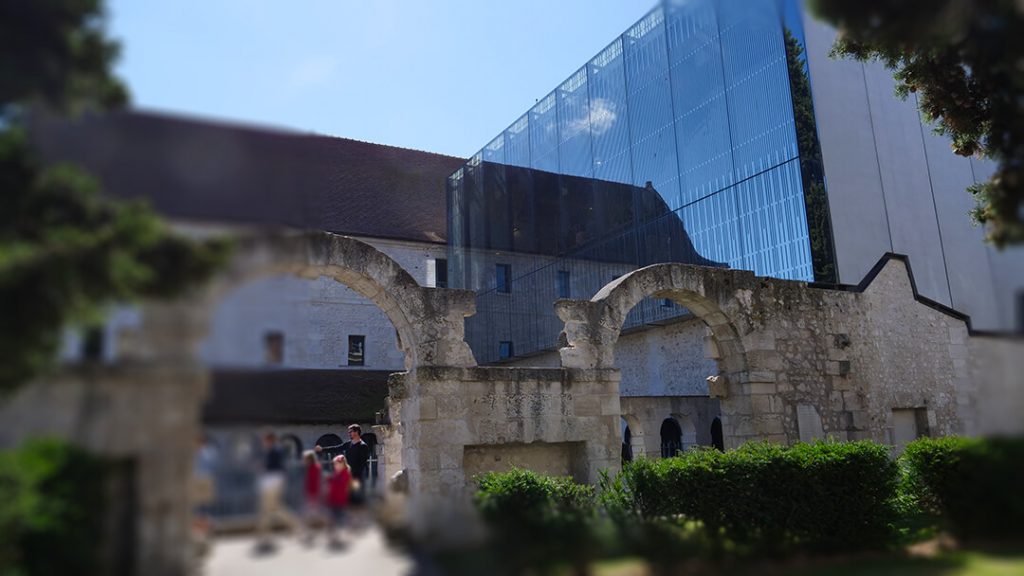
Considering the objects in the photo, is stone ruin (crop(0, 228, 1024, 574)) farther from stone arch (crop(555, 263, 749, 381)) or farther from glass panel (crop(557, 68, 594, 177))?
glass panel (crop(557, 68, 594, 177))

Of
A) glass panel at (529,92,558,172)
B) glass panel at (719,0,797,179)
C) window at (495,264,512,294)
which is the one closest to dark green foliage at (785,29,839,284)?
glass panel at (719,0,797,179)

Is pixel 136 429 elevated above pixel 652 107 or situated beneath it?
situated beneath

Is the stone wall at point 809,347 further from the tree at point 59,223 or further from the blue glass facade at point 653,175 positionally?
the tree at point 59,223

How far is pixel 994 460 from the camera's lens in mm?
3645

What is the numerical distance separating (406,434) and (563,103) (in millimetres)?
13459

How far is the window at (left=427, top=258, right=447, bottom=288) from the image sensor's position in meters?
25.1

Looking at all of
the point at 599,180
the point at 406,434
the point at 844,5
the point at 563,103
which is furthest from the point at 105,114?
the point at 563,103

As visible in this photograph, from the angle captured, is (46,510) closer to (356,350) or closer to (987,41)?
(987,41)

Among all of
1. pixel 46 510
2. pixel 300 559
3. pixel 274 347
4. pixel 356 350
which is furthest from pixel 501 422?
pixel 356 350

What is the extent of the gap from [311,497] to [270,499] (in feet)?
0.70

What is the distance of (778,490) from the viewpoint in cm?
792

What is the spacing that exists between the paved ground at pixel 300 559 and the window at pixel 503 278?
57.5 feet

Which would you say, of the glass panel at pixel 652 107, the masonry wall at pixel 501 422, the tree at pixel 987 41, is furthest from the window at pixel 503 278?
the tree at pixel 987 41

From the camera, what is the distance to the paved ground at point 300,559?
2.90m
